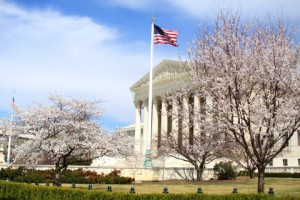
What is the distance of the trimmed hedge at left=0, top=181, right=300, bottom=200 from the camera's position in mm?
14117

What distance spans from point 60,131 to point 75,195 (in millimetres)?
7384

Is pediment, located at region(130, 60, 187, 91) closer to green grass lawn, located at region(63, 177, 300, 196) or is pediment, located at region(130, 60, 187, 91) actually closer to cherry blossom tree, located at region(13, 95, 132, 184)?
green grass lawn, located at region(63, 177, 300, 196)

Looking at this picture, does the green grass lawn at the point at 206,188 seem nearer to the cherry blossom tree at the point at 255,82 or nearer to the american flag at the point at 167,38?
the cherry blossom tree at the point at 255,82

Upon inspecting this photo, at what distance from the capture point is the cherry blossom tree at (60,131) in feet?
73.4

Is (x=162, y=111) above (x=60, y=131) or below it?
above

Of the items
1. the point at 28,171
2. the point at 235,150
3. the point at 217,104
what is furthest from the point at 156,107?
the point at 217,104

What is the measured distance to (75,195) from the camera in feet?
53.1

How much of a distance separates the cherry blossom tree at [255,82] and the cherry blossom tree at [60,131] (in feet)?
26.3

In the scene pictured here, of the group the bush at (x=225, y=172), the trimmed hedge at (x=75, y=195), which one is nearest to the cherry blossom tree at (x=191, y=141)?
the bush at (x=225, y=172)

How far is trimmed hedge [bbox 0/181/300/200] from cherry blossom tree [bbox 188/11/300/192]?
3964 mm

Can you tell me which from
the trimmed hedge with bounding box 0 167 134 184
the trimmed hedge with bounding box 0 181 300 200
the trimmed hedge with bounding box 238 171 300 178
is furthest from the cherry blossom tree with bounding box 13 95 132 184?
the trimmed hedge with bounding box 238 171 300 178

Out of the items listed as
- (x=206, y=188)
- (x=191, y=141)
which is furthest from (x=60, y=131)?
(x=191, y=141)

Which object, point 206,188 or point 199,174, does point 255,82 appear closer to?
point 206,188

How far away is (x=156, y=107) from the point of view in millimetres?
77062
